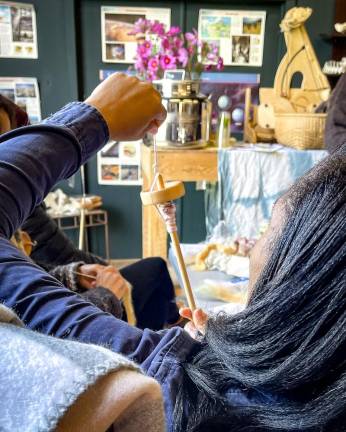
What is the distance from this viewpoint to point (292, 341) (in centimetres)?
34

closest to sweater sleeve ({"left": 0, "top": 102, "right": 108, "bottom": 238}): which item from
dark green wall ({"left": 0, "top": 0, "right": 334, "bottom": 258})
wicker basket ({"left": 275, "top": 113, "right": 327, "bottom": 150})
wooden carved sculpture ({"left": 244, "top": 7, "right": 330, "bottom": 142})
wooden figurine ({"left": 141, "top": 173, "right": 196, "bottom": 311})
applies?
wooden figurine ({"left": 141, "top": 173, "right": 196, "bottom": 311})

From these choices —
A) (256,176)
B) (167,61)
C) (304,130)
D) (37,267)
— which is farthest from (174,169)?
(37,267)

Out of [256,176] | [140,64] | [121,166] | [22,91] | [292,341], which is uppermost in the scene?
[140,64]

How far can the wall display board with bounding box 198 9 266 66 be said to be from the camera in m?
2.39

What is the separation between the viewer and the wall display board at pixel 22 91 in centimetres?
238

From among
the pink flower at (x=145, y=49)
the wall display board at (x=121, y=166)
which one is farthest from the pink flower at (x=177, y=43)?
the wall display board at (x=121, y=166)

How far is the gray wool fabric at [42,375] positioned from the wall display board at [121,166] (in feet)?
7.81

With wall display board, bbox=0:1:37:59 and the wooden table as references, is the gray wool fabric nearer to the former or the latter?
the wooden table

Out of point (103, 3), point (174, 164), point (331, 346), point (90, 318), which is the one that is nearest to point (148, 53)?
point (174, 164)

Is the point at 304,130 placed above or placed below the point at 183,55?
below

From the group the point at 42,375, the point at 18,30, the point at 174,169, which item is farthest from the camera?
the point at 18,30

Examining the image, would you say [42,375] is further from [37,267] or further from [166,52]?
[166,52]

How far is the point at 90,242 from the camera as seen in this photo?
103 inches

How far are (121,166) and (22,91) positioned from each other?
0.73 metres
